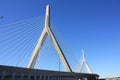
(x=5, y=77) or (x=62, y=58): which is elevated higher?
(x=62, y=58)

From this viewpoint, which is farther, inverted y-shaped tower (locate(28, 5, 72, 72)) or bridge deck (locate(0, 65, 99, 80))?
inverted y-shaped tower (locate(28, 5, 72, 72))

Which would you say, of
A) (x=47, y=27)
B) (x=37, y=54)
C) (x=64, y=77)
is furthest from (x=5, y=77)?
(x=47, y=27)

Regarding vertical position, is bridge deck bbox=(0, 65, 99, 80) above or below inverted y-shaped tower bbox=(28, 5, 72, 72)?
below

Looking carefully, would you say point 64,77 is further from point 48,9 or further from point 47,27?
point 48,9

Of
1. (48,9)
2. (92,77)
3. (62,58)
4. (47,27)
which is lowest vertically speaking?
(92,77)

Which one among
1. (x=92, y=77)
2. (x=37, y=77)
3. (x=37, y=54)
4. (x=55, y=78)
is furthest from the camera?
(x=92, y=77)

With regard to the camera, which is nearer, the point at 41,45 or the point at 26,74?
the point at 26,74

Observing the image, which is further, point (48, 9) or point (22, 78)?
point (48, 9)

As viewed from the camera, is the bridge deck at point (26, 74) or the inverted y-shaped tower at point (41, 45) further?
the inverted y-shaped tower at point (41, 45)

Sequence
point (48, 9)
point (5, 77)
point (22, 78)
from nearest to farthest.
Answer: point (5, 77)
point (22, 78)
point (48, 9)

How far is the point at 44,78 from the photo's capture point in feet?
36.7

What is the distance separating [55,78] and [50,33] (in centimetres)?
918

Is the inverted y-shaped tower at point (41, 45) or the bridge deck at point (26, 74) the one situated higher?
the inverted y-shaped tower at point (41, 45)

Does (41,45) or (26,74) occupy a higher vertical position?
(41,45)
